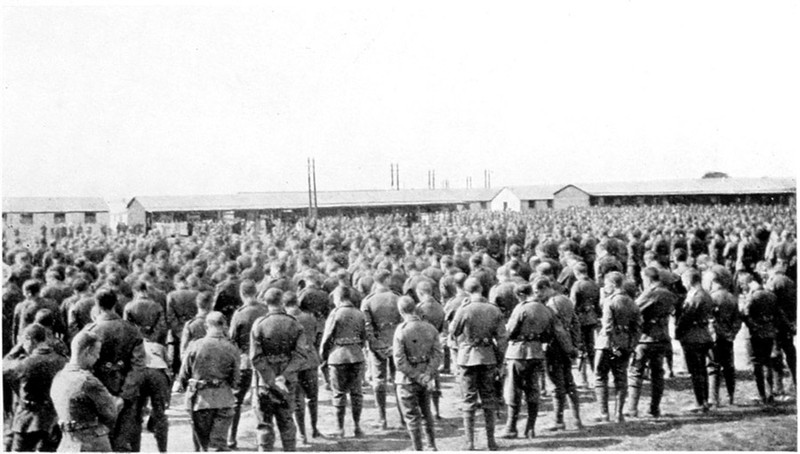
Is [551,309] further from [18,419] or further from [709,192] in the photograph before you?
[709,192]

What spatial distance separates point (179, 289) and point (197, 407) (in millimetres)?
3451

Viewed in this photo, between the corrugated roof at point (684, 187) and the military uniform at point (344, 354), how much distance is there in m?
34.8

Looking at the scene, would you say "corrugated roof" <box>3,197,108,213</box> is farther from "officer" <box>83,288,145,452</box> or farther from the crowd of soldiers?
"officer" <box>83,288,145,452</box>

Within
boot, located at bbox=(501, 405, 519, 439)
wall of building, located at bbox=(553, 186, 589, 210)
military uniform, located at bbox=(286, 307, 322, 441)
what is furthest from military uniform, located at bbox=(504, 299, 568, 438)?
wall of building, located at bbox=(553, 186, 589, 210)

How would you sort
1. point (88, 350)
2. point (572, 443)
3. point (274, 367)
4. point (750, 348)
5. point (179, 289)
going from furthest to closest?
point (179, 289)
point (750, 348)
point (572, 443)
point (274, 367)
point (88, 350)

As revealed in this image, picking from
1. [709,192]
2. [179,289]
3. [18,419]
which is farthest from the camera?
[709,192]

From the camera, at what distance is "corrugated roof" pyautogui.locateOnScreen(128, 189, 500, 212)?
155 ft

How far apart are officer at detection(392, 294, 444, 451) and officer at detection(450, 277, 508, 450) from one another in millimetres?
388

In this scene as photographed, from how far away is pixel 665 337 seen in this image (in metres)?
8.12

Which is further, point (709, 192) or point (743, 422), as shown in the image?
point (709, 192)

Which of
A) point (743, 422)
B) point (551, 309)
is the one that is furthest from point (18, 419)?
point (743, 422)

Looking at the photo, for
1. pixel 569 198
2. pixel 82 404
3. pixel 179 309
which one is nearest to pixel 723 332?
pixel 179 309

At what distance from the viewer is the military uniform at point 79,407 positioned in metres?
4.91

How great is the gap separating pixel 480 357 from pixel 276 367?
208cm
